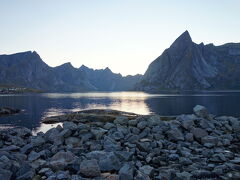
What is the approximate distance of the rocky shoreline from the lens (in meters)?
15.5

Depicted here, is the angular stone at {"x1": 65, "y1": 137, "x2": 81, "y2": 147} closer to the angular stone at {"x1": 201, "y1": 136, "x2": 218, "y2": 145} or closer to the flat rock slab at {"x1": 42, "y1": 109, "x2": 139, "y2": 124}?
the angular stone at {"x1": 201, "y1": 136, "x2": 218, "y2": 145}

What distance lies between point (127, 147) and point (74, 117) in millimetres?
35143

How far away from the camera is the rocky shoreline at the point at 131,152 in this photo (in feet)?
50.8

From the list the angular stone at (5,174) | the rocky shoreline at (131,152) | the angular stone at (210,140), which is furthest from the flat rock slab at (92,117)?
the angular stone at (5,174)

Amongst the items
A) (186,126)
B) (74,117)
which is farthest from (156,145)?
(74,117)

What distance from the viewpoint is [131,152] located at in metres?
19.6

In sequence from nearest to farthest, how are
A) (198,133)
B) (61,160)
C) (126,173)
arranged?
(126,173), (61,160), (198,133)

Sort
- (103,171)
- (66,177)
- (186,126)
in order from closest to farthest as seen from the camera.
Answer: (66,177) < (103,171) < (186,126)

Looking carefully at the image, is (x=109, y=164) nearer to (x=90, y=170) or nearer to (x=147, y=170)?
(x=90, y=170)

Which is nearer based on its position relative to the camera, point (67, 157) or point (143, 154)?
point (67, 157)

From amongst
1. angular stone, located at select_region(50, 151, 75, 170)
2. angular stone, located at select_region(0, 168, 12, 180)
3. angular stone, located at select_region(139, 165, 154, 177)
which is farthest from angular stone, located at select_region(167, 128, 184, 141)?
angular stone, located at select_region(0, 168, 12, 180)

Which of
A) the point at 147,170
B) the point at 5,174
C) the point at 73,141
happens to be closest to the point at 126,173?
the point at 147,170

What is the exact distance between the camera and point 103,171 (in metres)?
16.2

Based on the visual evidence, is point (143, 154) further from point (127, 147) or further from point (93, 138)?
point (93, 138)
